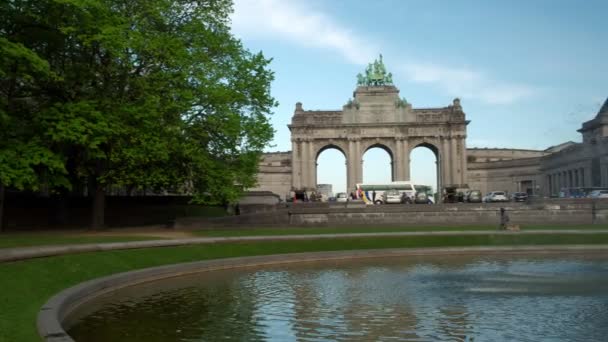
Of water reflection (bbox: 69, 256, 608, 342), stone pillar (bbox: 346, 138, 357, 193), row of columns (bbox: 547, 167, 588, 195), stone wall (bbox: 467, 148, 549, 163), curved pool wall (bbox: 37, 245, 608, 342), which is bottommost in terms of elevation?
water reflection (bbox: 69, 256, 608, 342)

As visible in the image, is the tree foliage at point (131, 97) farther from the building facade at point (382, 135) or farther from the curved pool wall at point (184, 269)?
the building facade at point (382, 135)

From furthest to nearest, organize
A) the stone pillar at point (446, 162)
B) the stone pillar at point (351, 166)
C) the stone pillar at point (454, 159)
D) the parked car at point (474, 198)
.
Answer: the stone pillar at point (446, 162)
the stone pillar at point (351, 166)
the stone pillar at point (454, 159)
the parked car at point (474, 198)

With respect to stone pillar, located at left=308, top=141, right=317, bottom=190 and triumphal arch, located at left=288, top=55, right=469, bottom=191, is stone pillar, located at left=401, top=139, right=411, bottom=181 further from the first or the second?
stone pillar, located at left=308, top=141, right=317, bottom=190

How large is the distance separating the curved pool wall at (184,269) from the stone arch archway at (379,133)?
234ft

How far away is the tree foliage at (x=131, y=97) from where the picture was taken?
102 ft

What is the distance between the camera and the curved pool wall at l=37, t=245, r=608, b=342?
11.7 m

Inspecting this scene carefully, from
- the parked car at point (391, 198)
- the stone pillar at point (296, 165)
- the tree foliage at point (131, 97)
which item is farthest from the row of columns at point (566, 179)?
the tree foliage at point (131, 97)

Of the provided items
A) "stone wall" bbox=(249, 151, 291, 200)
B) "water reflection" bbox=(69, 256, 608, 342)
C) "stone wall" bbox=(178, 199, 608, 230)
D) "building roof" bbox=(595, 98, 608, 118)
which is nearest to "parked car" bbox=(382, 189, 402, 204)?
"stone wall" bbox=(178, 199, 608, 230)

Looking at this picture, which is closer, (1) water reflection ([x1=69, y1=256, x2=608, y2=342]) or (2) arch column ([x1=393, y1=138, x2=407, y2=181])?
(1) water reflection ([x1=69, y1=256, x2=608, y2=342])

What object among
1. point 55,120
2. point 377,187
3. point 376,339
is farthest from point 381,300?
point 377,187

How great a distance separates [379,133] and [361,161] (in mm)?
5684

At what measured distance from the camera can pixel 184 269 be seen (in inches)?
819

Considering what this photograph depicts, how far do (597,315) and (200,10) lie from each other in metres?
32.8

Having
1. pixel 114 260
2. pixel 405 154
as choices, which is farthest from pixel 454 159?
pixel 114 260
